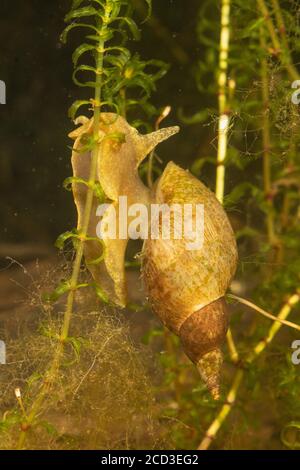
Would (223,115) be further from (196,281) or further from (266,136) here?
(196,281)

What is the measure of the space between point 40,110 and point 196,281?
3.55ft

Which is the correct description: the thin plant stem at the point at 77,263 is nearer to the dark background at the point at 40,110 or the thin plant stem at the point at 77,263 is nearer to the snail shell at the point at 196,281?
the snail shell at the point at 196,281

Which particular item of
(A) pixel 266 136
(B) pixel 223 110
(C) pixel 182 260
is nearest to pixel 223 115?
(B) pixel 223 110

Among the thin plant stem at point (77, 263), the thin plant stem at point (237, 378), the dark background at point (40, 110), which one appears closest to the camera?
the thin plant stem at point (77, 263)

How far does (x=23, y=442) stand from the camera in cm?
196

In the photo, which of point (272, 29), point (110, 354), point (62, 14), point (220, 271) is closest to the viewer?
point (220, 271)

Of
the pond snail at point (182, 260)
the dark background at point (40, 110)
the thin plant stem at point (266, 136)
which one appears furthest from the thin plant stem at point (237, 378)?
the dark background at point (40, 110)

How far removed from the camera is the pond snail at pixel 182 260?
1877 millimetres

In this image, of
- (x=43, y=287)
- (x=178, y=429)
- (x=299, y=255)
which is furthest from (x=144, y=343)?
(x=299, y=255)

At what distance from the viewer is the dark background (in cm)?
247

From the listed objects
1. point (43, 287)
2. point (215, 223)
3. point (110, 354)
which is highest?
point (215, 223)

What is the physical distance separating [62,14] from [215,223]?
1.08 metres

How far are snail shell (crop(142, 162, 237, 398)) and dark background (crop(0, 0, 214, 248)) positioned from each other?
50 cm

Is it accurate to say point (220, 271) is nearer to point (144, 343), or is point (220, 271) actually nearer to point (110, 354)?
point (110, 354)
